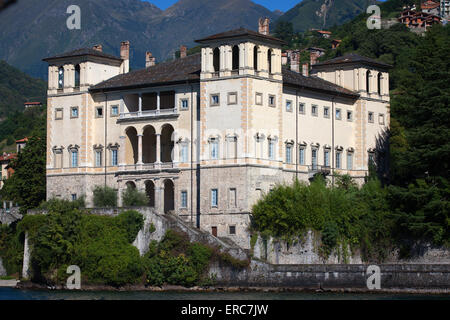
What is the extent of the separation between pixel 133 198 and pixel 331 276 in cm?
1559

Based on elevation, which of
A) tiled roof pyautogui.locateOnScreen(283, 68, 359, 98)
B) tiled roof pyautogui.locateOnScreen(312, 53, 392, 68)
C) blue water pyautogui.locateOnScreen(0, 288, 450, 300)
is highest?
tiled roof pyautogui.locateOnScreen(312, 53, 392, 68)

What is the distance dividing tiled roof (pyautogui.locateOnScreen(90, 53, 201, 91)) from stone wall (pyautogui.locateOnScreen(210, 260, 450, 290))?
46.5ft

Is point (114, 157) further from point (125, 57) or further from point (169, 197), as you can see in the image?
point (125, 57)

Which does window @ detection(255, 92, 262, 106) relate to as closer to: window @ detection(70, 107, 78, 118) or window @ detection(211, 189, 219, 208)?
window @ detection(211, 189, 219, 208)

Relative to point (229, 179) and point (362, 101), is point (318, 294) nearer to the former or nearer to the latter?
point (229, 179)

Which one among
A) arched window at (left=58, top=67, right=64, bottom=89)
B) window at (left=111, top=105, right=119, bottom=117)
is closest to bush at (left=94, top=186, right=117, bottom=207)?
window at (left=111, top=105, right=119, bottom=117)

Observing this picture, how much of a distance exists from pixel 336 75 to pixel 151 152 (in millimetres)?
14849

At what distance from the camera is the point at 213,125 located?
66.7 metres

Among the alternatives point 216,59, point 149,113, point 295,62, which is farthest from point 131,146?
point 295,62

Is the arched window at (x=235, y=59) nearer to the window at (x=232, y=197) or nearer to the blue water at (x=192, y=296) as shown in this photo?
the window at (x=232, y=197)

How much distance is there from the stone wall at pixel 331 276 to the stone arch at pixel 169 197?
9.96 metres

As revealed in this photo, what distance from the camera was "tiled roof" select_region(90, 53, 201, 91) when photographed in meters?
70.1

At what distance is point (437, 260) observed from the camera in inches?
2504
